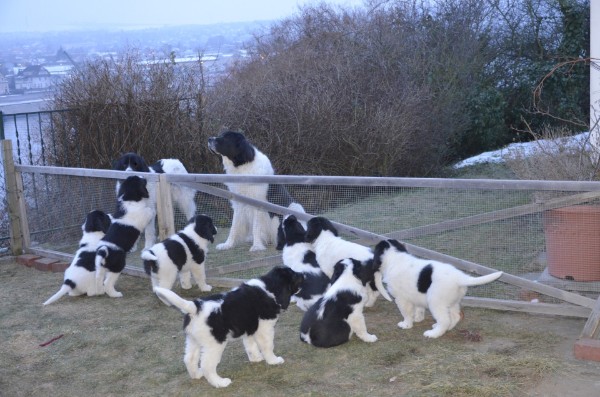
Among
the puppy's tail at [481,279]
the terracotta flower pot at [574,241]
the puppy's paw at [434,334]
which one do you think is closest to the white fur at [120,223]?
the puppy's paw at [434,334]

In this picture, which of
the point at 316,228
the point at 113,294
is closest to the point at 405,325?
the point at 316,228

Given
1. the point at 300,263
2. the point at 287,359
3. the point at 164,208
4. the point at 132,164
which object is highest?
the point at 132,164

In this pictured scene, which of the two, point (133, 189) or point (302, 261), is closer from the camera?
point (302, 261)

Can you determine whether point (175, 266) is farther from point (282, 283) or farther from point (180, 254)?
point (282, 283)

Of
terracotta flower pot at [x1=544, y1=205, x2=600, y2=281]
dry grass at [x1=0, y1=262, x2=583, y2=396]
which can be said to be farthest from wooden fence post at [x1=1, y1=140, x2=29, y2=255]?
terracotta flower pot at [x1=544, y1=205, x2=600, y2=281]

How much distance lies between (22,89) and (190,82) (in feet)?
15.8

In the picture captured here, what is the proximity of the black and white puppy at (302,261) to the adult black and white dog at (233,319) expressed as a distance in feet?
2.32

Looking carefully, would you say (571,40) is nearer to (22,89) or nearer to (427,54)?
(427,54)

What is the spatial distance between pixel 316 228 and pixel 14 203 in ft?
16.7

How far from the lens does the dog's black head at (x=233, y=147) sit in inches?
385

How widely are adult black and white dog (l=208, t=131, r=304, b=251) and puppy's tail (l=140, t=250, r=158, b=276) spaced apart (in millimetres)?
1402

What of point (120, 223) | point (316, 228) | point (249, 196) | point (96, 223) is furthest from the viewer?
point (249, 196)

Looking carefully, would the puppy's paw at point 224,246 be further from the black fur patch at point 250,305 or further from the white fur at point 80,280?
the black fur patch at point 250,305

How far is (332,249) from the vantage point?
7223mm
